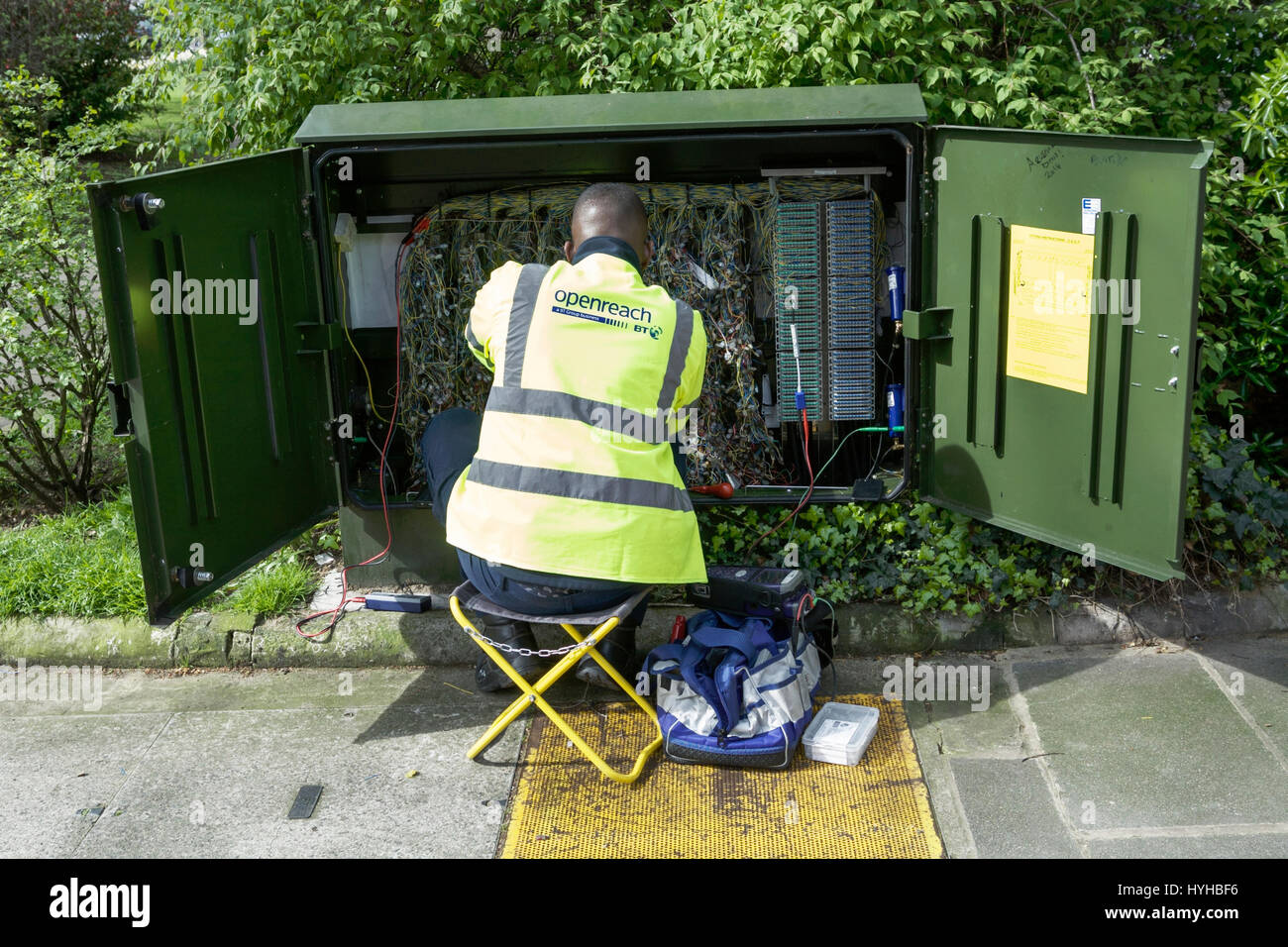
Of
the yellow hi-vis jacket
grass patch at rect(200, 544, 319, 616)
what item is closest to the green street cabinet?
grass patch at rect(200, 544, 319, 616)

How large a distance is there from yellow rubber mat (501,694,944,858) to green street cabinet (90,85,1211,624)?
40.3 inches

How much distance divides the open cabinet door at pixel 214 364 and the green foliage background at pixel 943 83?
4.56ft

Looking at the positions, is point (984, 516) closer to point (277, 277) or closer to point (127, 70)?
point (277, 277)

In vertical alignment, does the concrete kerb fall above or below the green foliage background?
below

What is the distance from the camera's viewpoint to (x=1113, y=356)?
3.73 metres

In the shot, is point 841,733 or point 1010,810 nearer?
point 1010,810

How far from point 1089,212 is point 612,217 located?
144cm

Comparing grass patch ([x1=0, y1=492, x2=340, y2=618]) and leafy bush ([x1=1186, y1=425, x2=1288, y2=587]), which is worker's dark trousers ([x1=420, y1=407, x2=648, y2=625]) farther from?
leafy bush ([x1=1186, y1=425, x2=1288, y2=587])

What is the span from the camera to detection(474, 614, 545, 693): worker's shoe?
420 centimetres

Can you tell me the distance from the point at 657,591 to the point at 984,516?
1.22 m

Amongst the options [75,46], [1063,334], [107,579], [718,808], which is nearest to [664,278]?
[1063,334]

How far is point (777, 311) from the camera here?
4891 mm

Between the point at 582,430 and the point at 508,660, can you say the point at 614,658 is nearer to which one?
the point at 508,660

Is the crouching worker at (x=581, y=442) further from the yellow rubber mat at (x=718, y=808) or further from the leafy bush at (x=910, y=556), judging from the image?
the leafy bush at (x=910, y=556)
